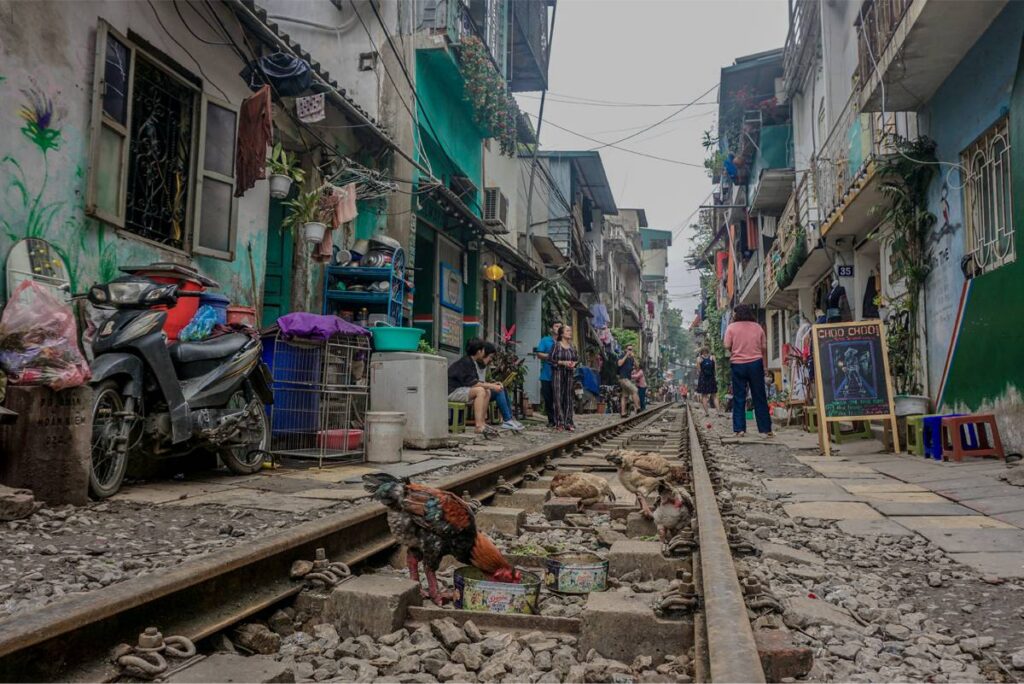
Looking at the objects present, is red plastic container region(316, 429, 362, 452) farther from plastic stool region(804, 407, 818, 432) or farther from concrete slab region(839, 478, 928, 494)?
plastic stool region(804, 407, 818, 432)

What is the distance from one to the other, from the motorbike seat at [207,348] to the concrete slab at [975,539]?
4.49 meters

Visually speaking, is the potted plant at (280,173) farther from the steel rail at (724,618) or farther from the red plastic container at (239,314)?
the steel rail at (724,618)

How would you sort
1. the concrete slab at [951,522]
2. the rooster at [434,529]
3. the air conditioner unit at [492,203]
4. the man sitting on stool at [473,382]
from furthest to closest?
the air conditioner unit at [492,203] < the man sitting on stool at [473,382] < the concrete slab at [951,522] < the rooster at [434,529]

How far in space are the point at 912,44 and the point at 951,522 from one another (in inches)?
239

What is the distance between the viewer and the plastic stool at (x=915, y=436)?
755 cm

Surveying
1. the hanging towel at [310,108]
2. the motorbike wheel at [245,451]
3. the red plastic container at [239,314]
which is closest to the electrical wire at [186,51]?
the hanging towel at [310,108]

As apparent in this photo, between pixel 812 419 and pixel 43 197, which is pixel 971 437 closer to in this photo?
pixel 812 419

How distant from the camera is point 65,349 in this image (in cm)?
393

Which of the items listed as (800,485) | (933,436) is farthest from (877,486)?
(933,436)

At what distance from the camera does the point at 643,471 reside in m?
4.80

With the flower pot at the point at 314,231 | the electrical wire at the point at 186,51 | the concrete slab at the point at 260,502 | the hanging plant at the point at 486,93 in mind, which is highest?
the hanging plant at the point at 486,93

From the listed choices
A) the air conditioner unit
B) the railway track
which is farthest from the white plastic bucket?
the air conditioner unit

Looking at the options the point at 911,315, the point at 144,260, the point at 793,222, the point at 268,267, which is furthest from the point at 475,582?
the point at 793,222

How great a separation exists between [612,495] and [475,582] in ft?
7.73
